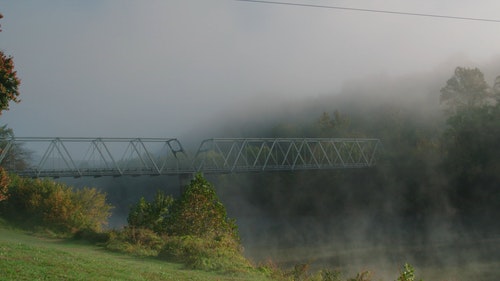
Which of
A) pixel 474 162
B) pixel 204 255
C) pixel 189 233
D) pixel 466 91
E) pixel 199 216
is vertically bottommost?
pixel 204 255

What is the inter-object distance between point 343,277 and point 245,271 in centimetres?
1015

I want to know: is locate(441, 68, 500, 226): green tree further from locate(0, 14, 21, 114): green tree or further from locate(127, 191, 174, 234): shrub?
locate(0, 14, 21, 114): green tree

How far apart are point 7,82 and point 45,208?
17.4 metres

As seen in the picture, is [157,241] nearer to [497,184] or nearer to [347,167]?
[497,184]

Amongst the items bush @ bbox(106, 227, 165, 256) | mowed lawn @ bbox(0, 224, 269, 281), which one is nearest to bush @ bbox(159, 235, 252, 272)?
mowed lawn @ bbox(0, 224, 269, 281)

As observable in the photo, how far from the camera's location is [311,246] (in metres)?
41.6

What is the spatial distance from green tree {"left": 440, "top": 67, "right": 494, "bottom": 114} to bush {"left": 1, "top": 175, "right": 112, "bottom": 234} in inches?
2203

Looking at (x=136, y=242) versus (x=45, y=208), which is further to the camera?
(x=45, y=208)

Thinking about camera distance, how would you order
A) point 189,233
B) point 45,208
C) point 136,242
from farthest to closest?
1. point 45,208
2. point 189,233
3. point 136,242

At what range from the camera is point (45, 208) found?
2883cm

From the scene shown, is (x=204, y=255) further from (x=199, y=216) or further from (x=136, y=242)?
(x=199, y=216)

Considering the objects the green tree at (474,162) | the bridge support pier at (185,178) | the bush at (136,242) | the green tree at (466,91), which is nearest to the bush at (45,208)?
the bush at (136,242)

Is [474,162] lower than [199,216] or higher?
higher

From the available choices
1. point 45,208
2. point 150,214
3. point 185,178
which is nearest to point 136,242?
point 150,214
